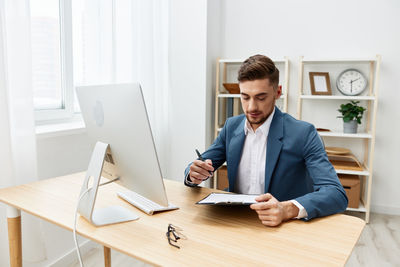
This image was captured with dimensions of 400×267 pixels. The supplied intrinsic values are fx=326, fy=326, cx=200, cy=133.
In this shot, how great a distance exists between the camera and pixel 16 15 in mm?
1638

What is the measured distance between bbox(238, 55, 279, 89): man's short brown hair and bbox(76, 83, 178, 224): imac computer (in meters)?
0.61

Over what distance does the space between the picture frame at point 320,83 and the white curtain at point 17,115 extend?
252 cm

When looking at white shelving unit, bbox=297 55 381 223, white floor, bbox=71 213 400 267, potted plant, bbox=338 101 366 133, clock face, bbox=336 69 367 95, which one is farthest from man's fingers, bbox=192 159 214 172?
clock face, bbox=336 69 367 95

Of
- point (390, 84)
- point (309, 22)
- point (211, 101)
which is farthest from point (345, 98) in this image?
point (211, 101)

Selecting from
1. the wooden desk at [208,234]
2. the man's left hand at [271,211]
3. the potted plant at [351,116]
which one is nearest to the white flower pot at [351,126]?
the potted plant at [351,116]

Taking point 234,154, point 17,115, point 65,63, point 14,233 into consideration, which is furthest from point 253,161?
point 65,63

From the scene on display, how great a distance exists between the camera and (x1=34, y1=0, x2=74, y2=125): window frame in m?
2.25

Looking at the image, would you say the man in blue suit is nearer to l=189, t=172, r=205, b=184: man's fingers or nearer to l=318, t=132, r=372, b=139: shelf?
l=189, t=172, r=205, b=184: man's fingers

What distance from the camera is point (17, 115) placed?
168cm

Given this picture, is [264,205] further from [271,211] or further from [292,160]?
[292,160]

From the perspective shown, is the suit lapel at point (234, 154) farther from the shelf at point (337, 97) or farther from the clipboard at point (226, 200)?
the shelf at point (337, 97)

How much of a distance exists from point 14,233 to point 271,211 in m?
1.07

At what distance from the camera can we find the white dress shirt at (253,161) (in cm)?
153

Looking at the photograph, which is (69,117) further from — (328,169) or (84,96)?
(328,169)
